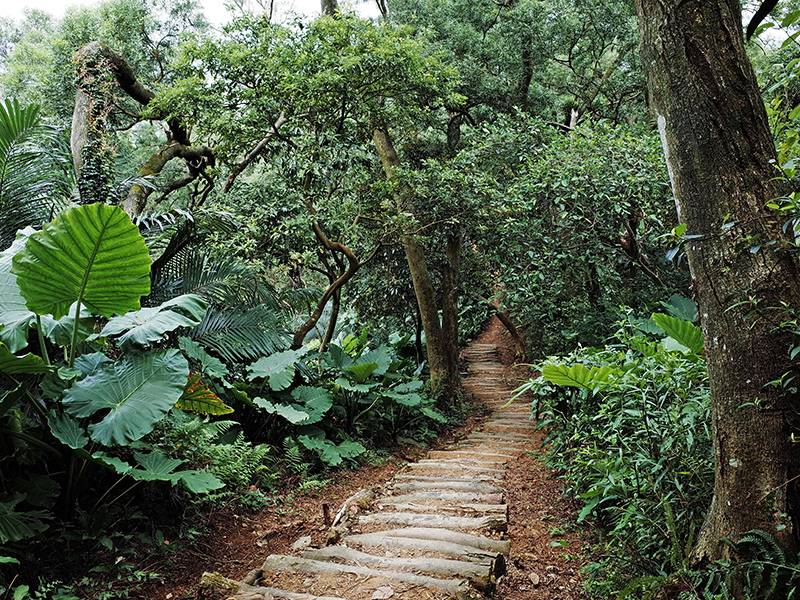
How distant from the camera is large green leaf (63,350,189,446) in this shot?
272 centimetres

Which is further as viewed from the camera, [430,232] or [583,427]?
[430,232]

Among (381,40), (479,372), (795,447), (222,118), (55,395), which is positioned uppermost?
(381,40)

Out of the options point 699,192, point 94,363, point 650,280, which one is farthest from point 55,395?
point 650,280

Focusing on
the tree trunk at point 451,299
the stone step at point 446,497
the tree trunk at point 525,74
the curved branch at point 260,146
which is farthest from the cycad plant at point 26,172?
the tree trunk at point 525,74

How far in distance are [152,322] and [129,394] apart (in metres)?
0.53

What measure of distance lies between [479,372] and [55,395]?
8.85 meters

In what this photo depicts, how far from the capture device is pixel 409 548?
9.71 feet

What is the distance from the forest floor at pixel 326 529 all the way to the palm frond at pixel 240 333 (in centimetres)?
154

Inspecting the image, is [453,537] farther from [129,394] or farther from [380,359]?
[380,359]

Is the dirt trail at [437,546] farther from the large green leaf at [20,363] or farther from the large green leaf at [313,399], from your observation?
the large green leaf at [20,363]

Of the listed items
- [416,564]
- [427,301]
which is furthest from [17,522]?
[427,301]

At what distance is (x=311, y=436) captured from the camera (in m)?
5.06

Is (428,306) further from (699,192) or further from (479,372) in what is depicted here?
(699,192)

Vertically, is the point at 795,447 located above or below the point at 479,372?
above
